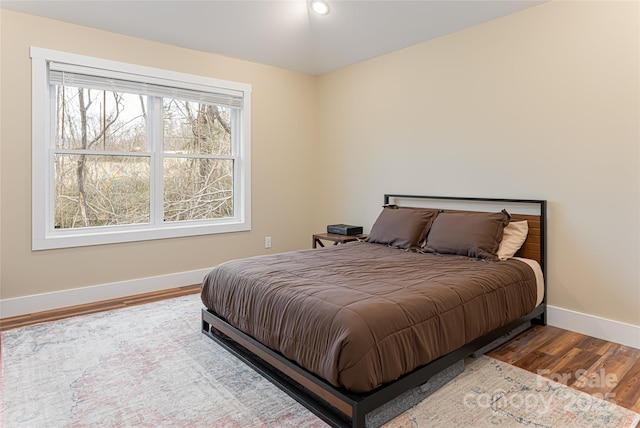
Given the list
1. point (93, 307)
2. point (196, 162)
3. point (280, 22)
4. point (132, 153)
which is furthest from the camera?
point (196, 162)

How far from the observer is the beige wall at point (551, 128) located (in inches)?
107

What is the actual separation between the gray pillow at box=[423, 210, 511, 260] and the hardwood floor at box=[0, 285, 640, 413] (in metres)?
0.67

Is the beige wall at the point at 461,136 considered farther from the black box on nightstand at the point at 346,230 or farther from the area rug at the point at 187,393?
the area rug at the point at 187,393

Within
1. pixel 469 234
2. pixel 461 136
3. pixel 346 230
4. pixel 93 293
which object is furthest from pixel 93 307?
pixel 461 136

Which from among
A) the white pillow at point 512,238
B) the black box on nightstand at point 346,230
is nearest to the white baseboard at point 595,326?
the white pillow at point 512,238

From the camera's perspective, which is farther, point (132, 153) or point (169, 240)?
point (169, 240)

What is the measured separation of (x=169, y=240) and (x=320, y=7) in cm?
280

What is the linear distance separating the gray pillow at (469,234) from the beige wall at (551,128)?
0.38 metres

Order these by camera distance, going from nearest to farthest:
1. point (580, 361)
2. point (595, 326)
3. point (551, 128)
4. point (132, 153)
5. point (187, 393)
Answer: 1. point (187, 393)
2. point (580, 361)
3. point (595, 326)
4. point (551, 128)
5. point (132, 153)

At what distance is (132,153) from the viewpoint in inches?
151

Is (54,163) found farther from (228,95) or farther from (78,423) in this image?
(78,423)

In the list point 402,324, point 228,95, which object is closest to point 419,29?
point 228,95

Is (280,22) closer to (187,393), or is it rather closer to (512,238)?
(512,238)

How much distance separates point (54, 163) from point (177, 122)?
122cm
